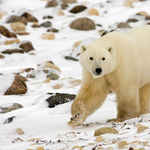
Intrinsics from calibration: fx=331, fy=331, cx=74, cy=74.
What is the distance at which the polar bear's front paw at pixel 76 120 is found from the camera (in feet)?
14.5

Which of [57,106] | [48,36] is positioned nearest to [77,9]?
[48,36]

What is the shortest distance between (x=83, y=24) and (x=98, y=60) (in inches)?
464

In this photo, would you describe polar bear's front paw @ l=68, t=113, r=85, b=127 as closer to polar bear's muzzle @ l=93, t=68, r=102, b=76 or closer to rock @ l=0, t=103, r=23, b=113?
polar bear's muzzle @ l=93, t=68, r=102, b=76

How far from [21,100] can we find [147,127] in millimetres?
4082

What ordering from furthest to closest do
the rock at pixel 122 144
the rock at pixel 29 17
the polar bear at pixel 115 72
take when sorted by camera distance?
the rock at pixel 29 17 → the polar bear at pixel 115 72 → the rock at pixel 122 144

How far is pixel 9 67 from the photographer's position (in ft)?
32.3

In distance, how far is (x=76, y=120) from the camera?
4.44 metres

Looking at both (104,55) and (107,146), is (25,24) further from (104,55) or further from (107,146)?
(107,146)

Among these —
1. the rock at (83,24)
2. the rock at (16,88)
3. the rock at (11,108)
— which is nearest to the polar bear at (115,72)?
the rock at (11,108)

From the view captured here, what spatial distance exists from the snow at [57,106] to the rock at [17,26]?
337mm

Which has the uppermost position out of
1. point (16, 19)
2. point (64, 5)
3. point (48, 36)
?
point (64, 5)

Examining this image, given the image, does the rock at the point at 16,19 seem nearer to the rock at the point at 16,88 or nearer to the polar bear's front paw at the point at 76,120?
the rock at the point at 16,88

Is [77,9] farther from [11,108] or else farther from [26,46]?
[11,108]

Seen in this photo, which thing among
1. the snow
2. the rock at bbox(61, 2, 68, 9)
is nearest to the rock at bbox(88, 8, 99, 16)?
the snow
